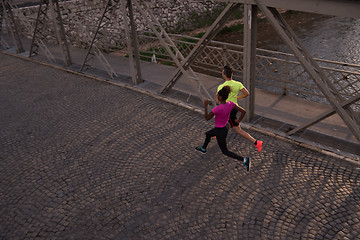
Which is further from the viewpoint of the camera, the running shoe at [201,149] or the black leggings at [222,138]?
the running shoe at [201,149]

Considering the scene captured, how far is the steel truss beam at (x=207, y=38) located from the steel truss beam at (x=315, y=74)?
88 centimetres

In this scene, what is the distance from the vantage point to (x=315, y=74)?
20.7ft

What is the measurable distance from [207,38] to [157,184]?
13.0ft

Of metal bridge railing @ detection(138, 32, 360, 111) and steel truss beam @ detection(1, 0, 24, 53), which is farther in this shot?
steel truss beam @ detection(1, 0, 24, 53)

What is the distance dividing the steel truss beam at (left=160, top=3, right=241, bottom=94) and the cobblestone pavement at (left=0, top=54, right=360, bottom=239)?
95 centimetres

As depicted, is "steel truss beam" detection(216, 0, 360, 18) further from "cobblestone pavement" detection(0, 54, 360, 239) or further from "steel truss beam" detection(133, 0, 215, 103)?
"steel truss beam" detection(133, 0, 215, 103)

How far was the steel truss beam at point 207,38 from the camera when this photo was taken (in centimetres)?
733

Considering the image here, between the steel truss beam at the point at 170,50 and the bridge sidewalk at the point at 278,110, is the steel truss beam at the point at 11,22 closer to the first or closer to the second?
the bridge sidewalk at the point at 278,110

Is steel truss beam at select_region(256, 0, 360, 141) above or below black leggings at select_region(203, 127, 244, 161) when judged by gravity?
above

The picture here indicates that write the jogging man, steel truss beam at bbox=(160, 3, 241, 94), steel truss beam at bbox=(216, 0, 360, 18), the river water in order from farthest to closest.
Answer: the river water
steel truss beam at bbox=(160, 3, 241, 94)
the jogging man
steel truss beam at bbox=(216, 0, 360, 18)

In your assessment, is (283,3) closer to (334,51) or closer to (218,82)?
(218,82)

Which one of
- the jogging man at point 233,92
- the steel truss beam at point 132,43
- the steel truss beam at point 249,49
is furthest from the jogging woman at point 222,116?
the steel truss beam at point 132,43

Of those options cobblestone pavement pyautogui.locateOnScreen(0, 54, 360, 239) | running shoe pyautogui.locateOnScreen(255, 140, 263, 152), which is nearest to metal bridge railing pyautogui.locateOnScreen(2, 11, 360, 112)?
running shoe pyautogui.locateOnScreen(255, 140, 263, 152)

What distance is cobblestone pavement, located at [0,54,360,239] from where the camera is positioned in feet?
16.8
